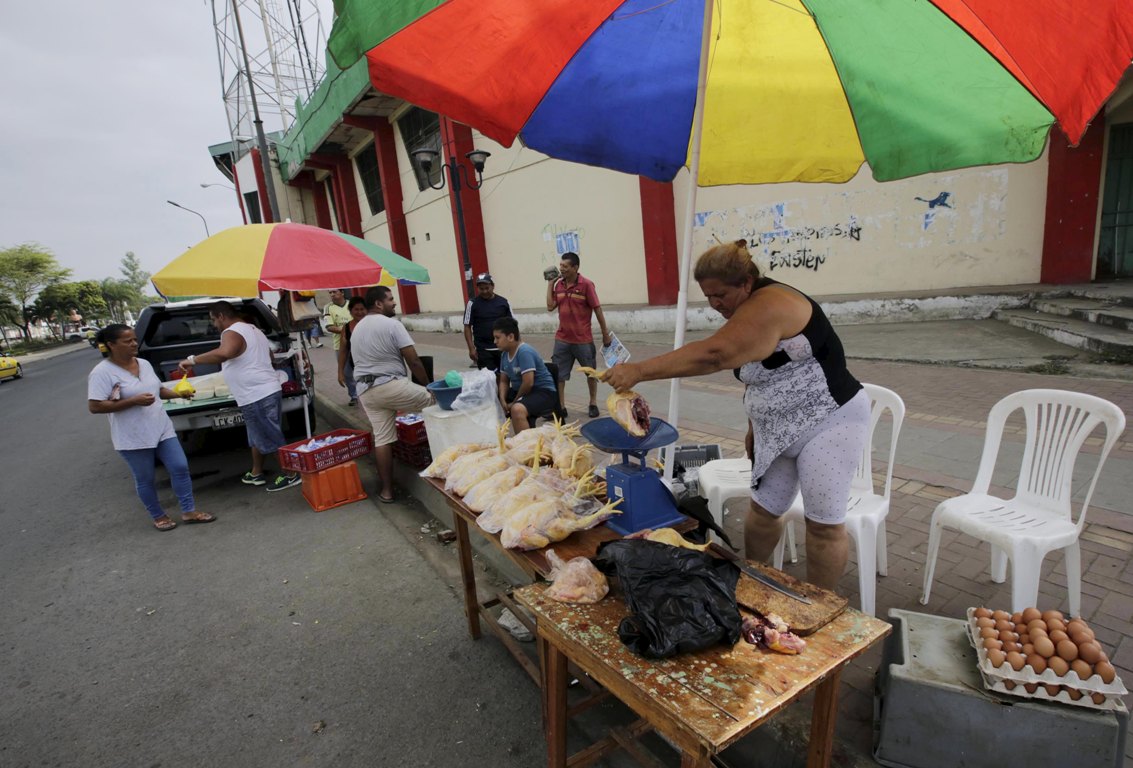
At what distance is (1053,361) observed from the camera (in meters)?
6.18

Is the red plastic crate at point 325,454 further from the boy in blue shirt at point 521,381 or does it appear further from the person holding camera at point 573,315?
the person holding camera at point 573,315

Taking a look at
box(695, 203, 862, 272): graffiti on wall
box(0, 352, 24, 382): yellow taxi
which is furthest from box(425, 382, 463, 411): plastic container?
box(0, 352, 24, 382): yellow taxi

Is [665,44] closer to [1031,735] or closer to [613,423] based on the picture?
[613,423]

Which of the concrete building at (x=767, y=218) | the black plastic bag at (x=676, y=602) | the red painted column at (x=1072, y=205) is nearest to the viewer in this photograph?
the black plastic bag at (x=676, y=602)

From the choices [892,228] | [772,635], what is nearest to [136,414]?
[772,635]

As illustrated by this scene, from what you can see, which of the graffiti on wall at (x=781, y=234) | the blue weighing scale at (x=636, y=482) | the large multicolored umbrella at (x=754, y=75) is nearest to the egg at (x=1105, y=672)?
the blue weighing scale at (x=636, y=482)

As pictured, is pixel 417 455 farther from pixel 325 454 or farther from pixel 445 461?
pixel 445 461

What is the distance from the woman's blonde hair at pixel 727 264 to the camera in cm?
209

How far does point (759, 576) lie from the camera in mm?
1854

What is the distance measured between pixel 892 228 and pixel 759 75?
29.3ft

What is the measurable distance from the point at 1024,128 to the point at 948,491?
7.68 ft

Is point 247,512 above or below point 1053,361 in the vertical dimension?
below

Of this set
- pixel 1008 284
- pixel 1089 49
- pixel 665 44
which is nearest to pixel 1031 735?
pixel 1089 49

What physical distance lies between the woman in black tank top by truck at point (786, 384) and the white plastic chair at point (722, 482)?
0.56 m
